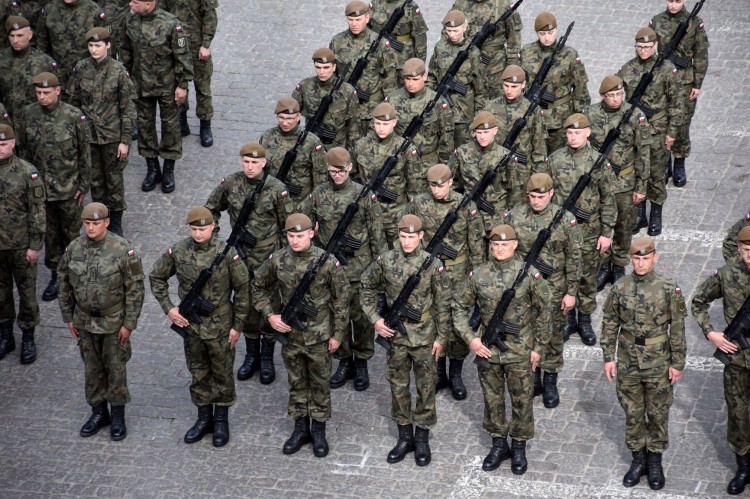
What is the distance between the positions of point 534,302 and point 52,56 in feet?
26.5

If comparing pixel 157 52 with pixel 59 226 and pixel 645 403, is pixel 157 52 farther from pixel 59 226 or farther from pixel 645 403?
pixel 645 403

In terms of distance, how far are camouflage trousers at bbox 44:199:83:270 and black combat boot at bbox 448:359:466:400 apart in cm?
455

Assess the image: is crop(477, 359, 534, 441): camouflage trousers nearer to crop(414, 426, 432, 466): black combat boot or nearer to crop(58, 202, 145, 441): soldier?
crop(414, 426, 432, 466): black combat boot

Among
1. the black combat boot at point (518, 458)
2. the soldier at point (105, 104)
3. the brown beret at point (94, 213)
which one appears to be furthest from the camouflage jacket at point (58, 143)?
the black combat boot at point (518, 458)

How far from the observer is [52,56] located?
765 inches

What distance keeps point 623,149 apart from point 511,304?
3.62 m

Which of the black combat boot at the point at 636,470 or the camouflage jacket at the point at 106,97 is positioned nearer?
the black combat boot at the point at 636,470

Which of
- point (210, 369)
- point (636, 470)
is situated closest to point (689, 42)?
point (636, 470)

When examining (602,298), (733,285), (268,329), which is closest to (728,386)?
(733,285)

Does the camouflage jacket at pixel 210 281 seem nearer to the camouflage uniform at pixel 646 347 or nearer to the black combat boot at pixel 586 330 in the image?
the camouflage uniform at pixel 646 347

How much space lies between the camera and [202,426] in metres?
15.1

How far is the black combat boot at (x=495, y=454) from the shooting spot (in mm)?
14492

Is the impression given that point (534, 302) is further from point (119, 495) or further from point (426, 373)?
point (119, 495)

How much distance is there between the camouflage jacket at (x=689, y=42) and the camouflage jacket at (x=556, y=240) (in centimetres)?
437
